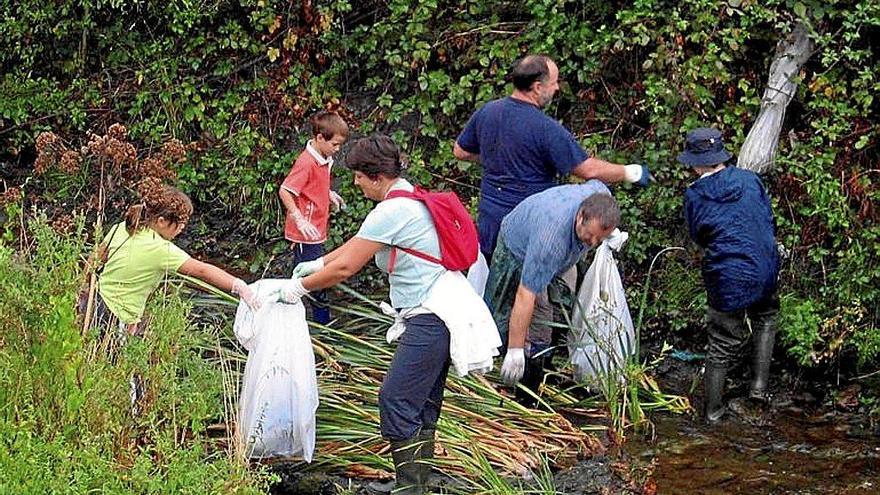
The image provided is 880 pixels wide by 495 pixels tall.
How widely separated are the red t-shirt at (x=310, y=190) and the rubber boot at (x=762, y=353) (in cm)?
266

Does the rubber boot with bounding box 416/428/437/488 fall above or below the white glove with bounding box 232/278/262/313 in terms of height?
below

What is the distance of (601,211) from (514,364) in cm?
92

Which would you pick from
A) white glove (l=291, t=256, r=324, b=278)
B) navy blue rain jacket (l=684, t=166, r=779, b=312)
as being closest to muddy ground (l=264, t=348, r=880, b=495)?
navy blue rain jacket (l=684, t=166, r=779, b=312)

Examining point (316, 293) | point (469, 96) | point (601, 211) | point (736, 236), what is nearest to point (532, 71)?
point (601, 211)

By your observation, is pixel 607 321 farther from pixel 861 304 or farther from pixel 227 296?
pixel 227 296

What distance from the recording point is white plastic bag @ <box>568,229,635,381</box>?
665 cm

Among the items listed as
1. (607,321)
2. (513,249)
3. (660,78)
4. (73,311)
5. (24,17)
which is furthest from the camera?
(24,17)

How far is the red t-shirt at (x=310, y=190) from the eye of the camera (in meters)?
7.57

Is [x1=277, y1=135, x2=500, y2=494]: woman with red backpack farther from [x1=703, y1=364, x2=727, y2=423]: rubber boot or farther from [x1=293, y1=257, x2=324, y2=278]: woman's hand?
[x1=703, y1=364, x2=727, y2=423]: rubber boot

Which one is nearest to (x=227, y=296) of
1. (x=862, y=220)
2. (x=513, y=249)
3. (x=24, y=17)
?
(x=513, y=249)

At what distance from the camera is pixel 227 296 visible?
6.93 meters

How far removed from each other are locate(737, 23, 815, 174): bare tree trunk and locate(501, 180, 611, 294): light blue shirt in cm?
171

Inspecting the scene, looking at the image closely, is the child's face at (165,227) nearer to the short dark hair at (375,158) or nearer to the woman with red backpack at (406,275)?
the woman with red backpack at (406,275)

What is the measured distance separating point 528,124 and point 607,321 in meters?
1.14
